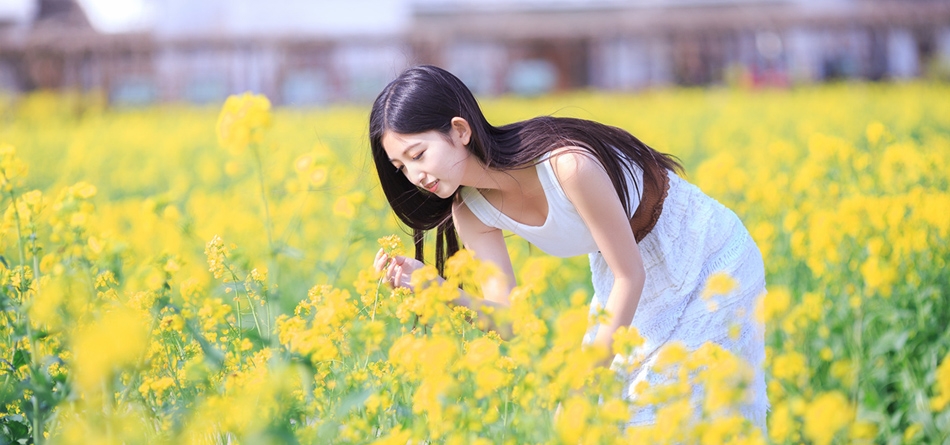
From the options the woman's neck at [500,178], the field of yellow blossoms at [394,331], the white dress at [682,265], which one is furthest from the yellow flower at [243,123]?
the white dress at [682,265]

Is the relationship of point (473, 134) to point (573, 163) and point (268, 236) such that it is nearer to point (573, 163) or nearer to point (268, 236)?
point (573, 163)

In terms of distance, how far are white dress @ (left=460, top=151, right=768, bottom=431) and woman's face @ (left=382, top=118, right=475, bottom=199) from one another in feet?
0.61

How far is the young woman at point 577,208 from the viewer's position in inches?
71.2

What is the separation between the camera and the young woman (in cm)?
181

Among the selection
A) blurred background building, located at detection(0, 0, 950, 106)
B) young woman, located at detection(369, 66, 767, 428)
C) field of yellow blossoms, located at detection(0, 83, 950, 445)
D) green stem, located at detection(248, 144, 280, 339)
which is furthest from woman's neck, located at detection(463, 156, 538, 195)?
blurred background building, located at detection(0, 0, 950, 106)

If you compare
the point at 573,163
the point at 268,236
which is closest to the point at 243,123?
the point at 268,236

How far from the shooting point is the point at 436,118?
6.00ft

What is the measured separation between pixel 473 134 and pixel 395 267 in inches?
12.9

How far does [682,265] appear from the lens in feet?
6.59

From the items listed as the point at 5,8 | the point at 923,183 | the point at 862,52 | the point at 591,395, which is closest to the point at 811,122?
the point at 923,183

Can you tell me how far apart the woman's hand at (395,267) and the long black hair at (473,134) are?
23 cm

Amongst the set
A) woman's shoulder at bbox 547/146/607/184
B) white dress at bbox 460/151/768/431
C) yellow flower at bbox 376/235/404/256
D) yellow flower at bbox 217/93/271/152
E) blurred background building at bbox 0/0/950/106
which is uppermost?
yellow flower at bbox 217/93/271/152

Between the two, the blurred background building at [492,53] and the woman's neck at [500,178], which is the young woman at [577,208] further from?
the blurred background building at [492,53]

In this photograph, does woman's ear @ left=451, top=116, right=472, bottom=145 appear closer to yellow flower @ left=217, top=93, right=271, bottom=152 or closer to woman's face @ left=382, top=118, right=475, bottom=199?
woman's face @ left=382, top=118, right=475, bottom=199
